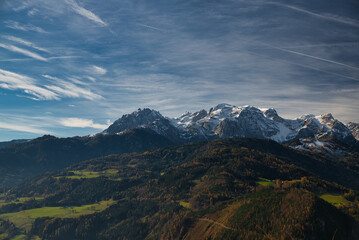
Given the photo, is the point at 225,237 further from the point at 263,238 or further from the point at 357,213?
the point at 357,213

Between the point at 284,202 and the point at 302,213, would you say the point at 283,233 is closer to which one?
the point at 302,213

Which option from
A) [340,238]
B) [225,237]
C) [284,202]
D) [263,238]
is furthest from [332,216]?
[225,237]

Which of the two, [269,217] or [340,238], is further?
[269,217]

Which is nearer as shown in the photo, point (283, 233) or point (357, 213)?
point (283, 233)

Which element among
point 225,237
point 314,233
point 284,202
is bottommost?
point 225,237

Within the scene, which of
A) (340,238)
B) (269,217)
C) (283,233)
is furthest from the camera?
(269,217)

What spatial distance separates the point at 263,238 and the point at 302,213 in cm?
3354

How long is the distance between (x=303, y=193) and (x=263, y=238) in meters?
54.2

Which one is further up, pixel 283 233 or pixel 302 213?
pixel 302 213

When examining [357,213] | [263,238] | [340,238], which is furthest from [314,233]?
[357,213]

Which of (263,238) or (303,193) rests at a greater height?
(303,193)

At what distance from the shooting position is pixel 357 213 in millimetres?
193375

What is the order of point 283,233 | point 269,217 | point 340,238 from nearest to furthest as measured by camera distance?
point 340,238
point 283,233
point 269,217

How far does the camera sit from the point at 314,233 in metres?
160
